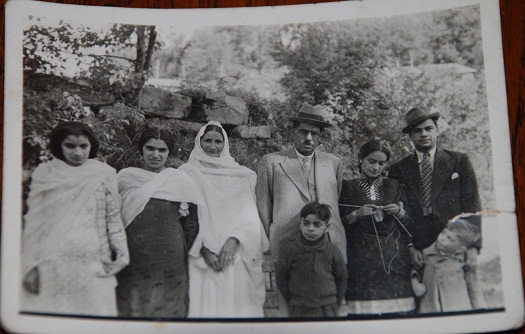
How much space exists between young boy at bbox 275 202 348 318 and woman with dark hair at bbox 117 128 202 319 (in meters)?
0.19

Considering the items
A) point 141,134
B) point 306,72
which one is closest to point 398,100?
point 306,72

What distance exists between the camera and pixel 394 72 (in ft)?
3.75

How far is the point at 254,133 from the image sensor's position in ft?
3.73

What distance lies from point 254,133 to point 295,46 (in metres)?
0.20

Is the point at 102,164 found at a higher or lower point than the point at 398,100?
lower

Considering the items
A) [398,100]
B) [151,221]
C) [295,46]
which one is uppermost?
[295,46]

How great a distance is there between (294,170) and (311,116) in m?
0.11

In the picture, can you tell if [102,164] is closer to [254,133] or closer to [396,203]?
[254,133]

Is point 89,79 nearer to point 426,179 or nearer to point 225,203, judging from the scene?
point 225,203

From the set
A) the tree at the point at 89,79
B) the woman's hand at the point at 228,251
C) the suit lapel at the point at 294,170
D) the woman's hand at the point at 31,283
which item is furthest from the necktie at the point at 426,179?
the woman's hand at the point at 31,283

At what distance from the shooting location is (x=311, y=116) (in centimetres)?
114

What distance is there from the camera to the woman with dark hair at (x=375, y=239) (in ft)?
3.47

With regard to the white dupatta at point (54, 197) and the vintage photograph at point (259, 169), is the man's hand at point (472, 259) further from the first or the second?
the white dupatta at point (54, 197)

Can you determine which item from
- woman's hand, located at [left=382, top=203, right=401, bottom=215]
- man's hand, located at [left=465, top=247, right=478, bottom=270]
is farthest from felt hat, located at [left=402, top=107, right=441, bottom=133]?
man's hand, located at [left=465, top=247, right=478, bottom=270]
